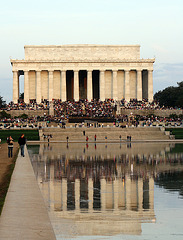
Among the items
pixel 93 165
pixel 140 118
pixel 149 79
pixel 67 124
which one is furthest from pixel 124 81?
pixel 93 165

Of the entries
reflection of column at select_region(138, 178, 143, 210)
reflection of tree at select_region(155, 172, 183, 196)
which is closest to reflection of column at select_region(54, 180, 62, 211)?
reflection of column at select_region(138, 178, 143, 210)

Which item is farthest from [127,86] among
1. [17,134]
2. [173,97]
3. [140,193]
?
[140,193]

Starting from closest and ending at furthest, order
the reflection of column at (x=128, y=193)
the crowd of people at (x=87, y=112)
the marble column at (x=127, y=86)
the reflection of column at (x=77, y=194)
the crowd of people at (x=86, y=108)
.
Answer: the reflection of column at (x=77, y=194), the reflection of column at (x=128, y=193), the crowd of people at (x=87, y=112), the crowd of people at (x=86, y=108), the marble column at (x=127, y=86)

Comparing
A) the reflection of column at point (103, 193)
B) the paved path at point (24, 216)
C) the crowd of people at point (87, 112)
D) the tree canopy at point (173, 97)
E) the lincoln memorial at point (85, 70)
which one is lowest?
the reflection of column at point (103, 193)

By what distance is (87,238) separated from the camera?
1121 centimetres

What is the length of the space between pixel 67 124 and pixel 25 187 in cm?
7059

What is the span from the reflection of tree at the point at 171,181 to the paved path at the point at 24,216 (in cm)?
549

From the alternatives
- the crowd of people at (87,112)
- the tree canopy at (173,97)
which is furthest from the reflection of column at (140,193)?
the tree canopy at (173,97)

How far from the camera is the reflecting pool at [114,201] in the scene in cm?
1205

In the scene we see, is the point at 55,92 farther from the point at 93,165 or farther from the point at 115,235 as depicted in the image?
the point at 115,235

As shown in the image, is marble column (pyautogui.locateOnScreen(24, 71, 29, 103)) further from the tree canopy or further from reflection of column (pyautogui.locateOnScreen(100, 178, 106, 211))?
reflection of column (pyautogui.locateOnScreen(100, 178, 106, 211))

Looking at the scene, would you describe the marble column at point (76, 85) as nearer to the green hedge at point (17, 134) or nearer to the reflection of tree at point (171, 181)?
the green hedge at point (17, 134)

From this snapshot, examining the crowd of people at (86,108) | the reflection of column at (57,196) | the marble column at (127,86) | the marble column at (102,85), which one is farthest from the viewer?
the marble column at (127,86)

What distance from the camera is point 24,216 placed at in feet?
42.2
